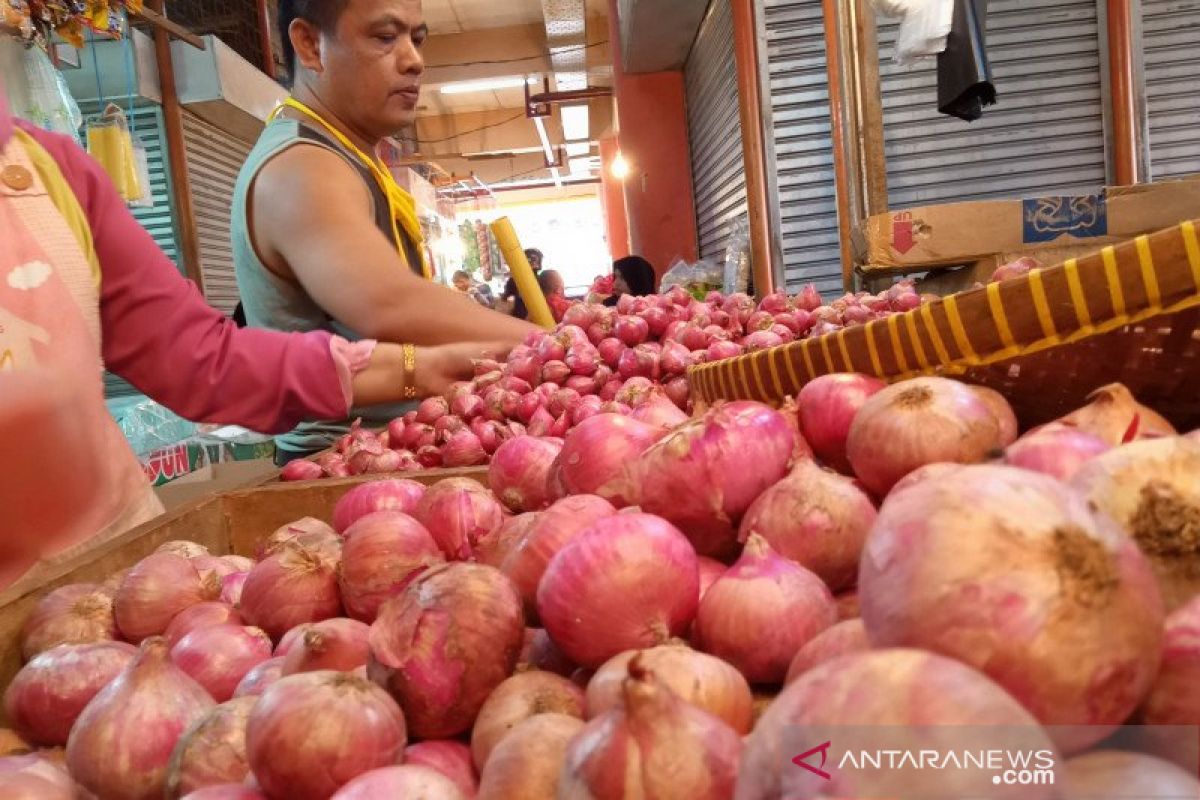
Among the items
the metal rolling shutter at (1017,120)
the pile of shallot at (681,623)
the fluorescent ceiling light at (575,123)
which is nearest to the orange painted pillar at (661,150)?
the metal rolling shutter at (1017,120)

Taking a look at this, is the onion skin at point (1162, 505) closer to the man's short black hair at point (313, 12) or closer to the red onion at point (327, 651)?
the red onion at point (327, 651)

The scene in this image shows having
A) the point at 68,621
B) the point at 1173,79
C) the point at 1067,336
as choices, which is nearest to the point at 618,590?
the point at 1067,336

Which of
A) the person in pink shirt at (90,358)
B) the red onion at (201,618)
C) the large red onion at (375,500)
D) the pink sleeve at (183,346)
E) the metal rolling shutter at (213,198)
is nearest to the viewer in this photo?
A: the red onion at (201,618)

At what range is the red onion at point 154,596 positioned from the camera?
42.4 inches

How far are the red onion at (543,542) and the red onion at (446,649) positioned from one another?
0.07 metres

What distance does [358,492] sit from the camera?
124 cm

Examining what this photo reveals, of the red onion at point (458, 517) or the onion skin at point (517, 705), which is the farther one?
the red onion at point (458, 517)

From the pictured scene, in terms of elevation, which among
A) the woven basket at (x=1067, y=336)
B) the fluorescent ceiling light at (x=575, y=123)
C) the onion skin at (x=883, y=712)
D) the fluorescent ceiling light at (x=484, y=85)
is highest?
the fluorescent ceiling light at (x=484, y=85)

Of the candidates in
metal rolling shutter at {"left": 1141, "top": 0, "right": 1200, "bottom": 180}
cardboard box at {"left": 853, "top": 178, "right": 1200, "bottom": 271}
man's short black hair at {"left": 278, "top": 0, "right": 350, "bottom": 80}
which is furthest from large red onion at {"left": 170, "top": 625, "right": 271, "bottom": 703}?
metal rolling shutter at {"left": 1141, "top": 0, "right": 1200, "bottom": 180}

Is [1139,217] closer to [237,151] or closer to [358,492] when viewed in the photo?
[358,492]

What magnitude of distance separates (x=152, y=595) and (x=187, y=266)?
231 inches

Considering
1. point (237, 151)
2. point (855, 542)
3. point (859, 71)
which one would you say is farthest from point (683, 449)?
point (237, 151)

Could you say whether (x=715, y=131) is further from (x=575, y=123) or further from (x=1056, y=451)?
(x=575, y=123)

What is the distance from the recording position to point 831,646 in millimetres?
546
